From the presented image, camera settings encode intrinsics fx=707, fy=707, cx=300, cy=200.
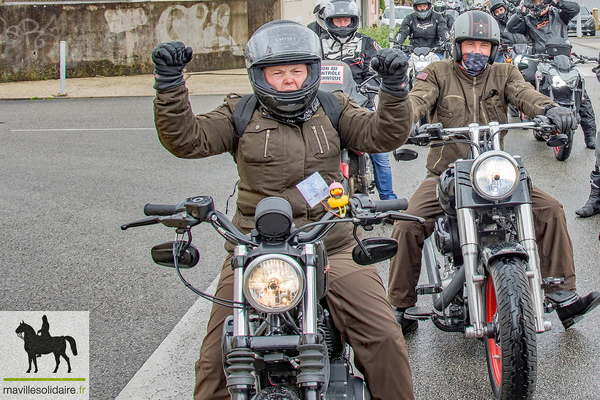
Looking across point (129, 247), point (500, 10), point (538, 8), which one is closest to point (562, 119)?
point (129, 247)

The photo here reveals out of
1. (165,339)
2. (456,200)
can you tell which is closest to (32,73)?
(165,339)

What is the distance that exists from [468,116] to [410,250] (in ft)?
3.23

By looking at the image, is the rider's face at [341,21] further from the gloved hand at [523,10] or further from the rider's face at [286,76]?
the gloved hand at [523,10]

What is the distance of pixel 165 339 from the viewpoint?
4.31m

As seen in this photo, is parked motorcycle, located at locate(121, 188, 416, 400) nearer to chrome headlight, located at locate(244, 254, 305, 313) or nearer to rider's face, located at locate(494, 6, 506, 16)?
chrome headlight, located at locate(244, 254, 305, 313)

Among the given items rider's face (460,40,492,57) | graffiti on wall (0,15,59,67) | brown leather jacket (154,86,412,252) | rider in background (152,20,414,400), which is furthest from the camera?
graffiti on wall (0,15,59,67)

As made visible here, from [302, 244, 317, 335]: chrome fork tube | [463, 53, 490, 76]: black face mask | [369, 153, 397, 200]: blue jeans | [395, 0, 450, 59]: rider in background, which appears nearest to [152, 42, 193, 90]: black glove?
[302, 244, 317, 335]: chrome fork tube

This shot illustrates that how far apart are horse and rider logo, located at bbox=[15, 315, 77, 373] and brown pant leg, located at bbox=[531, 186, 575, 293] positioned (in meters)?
2.70

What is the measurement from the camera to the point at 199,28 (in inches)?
761

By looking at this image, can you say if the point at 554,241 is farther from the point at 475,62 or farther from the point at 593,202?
the point at 593,202

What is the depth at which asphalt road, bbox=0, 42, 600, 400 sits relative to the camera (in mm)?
3934

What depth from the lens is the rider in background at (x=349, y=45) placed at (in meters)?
6.68

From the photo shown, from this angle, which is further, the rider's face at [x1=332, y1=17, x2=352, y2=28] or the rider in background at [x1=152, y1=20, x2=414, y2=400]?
the rider's face at [x1=332, y1=17, x2=352, y2=28]

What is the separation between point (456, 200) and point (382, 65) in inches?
34.4
